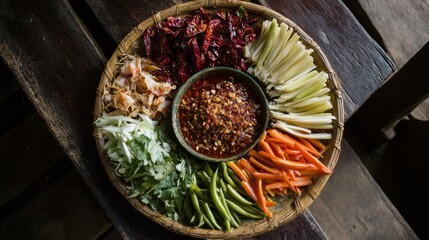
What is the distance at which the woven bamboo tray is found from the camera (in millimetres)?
3066

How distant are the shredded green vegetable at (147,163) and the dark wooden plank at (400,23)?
8.38 feet

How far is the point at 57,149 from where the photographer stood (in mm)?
4359

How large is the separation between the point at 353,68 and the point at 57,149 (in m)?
2.91

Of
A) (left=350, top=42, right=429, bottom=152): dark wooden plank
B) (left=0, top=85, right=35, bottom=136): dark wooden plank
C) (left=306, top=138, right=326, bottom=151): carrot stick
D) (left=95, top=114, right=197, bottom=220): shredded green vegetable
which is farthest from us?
(left=0, top=85, right=35, bottom=136): dark wooden plank

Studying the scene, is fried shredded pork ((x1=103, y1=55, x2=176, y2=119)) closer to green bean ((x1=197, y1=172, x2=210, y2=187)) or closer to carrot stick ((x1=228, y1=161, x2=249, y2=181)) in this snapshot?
green bean ((x1=197, y1=172, x2=210, y2=187))

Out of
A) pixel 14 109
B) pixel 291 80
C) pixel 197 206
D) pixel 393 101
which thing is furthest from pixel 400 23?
pixel 14 109

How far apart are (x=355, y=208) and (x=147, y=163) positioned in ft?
8.29

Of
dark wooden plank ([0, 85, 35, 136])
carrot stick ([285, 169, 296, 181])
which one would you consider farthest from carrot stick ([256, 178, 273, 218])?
dark wooden plank ([0, 85, 35, 136])

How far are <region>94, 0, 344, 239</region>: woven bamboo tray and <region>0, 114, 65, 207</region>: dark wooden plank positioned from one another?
148cm

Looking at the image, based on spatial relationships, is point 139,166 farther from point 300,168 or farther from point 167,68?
point 300,168

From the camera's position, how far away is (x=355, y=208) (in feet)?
14.8

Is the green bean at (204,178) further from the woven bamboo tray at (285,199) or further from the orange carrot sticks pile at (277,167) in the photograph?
the woven bamboo tray at (285,199)

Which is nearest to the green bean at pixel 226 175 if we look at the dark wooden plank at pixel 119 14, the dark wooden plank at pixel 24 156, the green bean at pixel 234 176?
the green bean at pixel 234 176

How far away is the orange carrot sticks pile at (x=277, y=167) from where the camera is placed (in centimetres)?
309
